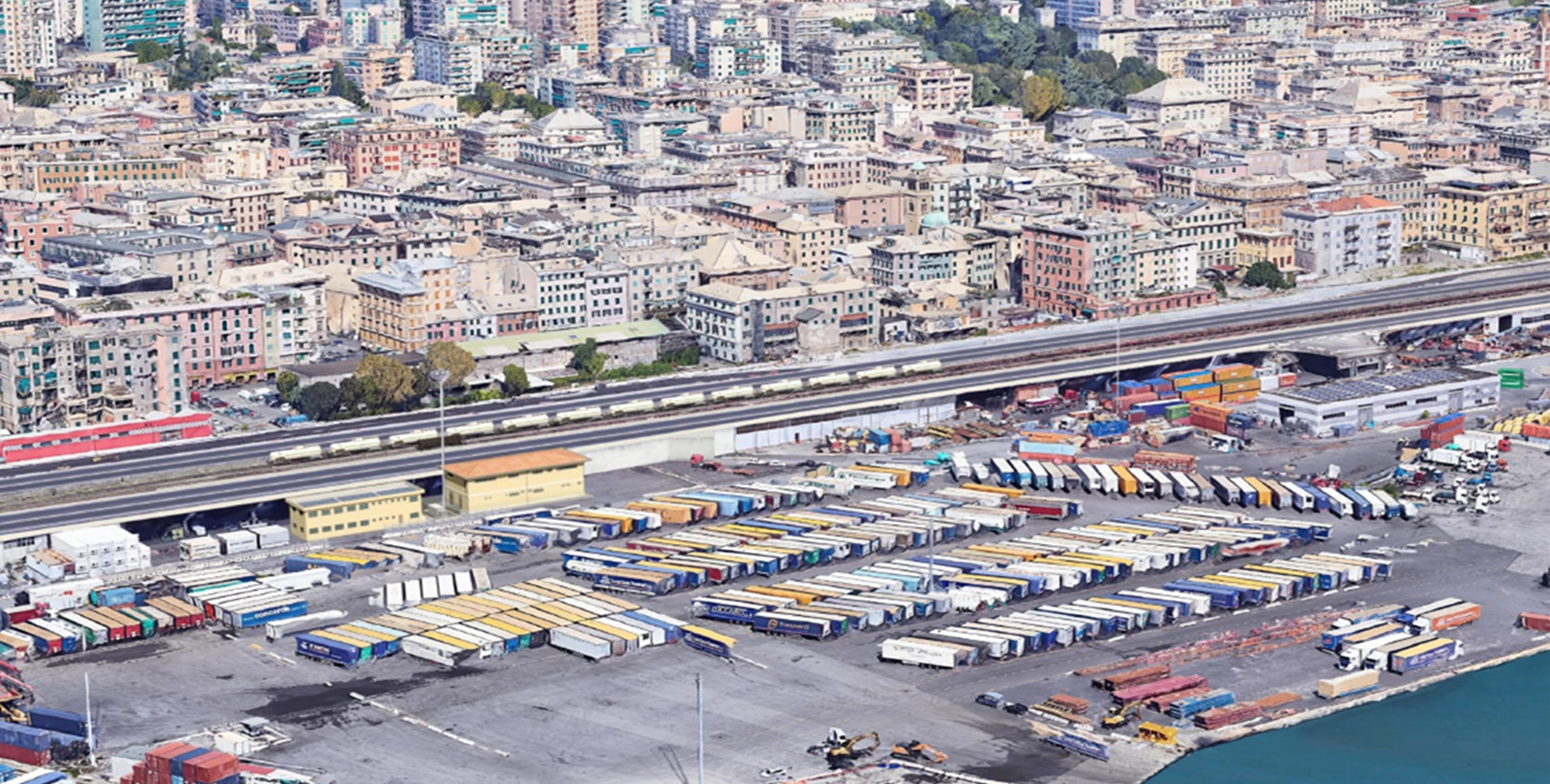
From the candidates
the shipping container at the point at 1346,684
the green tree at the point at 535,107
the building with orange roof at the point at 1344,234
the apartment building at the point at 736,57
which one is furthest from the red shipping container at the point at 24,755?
the apartment building at the point at 736,57

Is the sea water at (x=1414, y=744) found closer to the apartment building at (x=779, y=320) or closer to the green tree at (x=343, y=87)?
the apartment building at (x=779, y=320)

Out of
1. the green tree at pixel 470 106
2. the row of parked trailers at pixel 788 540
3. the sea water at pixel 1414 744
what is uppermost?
the green tree at pixel 470 106

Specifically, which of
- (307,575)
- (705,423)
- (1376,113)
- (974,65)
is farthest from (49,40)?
(307,575)

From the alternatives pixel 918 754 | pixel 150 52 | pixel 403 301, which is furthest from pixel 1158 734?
pixel 150 52

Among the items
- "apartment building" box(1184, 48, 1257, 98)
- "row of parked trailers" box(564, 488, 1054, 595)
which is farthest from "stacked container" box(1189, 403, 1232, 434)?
"apartment building" box(1184, 48, 1257, 98)

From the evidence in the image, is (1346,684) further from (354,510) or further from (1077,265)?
(1077,265)
